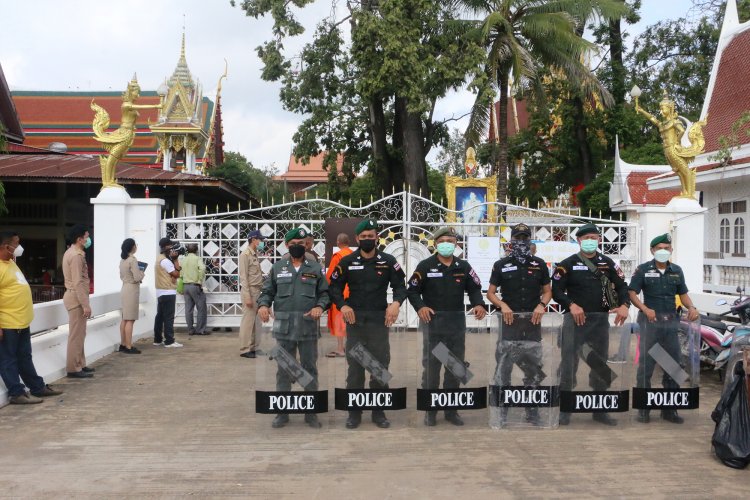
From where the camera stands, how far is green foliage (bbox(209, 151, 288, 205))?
131ft

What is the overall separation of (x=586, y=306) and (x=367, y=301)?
2.13 metres

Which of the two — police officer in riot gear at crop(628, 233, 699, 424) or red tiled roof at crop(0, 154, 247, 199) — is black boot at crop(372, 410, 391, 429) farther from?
red tiled roof at crop(0, 154, 247, 199)

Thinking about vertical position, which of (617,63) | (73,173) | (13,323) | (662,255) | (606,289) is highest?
(617,63)

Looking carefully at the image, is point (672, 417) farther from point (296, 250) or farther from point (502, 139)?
point (502, 139)

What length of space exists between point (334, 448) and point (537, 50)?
16.0 meters

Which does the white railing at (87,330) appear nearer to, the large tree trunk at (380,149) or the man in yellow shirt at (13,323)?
the man in yellow shirt at (13,323)

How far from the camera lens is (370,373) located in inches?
265

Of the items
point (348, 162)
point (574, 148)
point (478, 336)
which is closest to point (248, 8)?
point (348, 162)

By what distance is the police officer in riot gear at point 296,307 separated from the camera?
22.1ft

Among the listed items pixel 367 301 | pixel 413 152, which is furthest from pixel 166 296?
pixel 413 152

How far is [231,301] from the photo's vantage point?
1281cm

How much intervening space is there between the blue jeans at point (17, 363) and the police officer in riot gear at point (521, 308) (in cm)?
465

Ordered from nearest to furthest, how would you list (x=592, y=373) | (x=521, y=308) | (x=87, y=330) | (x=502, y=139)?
(x=592, y=373)
(x=521, y=308)
(x=87, y=330)
(x=502, y=139)

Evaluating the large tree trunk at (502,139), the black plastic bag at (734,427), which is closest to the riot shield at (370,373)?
the black plastic bag at (734,427)
